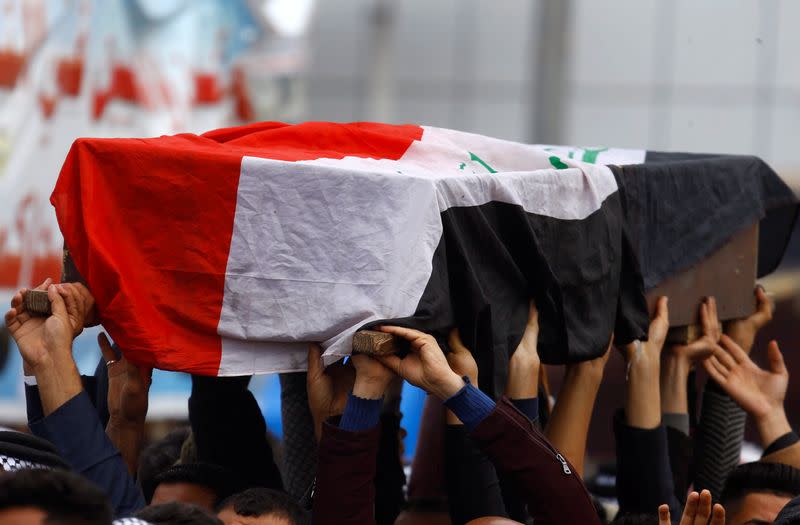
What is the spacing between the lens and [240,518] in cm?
259

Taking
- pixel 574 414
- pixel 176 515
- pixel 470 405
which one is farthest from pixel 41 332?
pixel 574 414

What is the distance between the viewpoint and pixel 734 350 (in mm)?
3496

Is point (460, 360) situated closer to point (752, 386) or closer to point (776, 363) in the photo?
point (752, 386)

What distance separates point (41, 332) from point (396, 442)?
1132 mm

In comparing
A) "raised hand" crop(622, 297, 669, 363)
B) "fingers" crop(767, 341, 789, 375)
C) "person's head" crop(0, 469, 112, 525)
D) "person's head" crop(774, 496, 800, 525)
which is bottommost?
"fingers" crop(767, 341, 789, 375)

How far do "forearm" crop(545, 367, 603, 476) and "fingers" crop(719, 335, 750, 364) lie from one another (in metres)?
0.59

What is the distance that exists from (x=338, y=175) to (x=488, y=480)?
2.60 feet

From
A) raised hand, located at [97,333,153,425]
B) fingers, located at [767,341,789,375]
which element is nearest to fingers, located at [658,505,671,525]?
raised hand, located at [97,333,153,425]

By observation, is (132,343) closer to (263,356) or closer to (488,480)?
(263,356)

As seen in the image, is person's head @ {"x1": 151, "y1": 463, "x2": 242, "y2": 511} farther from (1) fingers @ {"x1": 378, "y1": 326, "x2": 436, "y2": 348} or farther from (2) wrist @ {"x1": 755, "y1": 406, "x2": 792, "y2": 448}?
(2) wrist @ {"x1": 755, "y1": 406, "x2": 792, "y2": 448}

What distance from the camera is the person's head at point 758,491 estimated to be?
3064 millimetres

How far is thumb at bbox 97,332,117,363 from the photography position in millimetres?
2904

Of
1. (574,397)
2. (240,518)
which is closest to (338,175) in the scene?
(240,518)

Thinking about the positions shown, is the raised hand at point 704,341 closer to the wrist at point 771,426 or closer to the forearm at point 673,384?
the forearm at point 673,384
